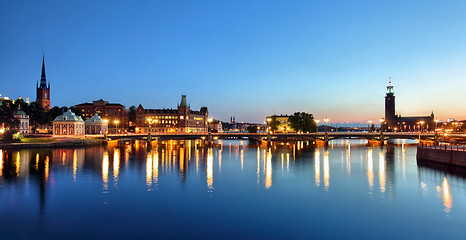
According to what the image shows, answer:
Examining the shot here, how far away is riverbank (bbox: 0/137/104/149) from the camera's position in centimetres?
9396

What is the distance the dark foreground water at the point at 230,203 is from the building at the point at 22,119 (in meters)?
79.7

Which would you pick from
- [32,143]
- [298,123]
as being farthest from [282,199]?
[298,123]

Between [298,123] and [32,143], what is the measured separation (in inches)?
4207

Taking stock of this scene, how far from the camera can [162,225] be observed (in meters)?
27.0

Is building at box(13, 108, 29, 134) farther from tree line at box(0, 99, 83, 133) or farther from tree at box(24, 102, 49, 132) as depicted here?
tree at box(24, 102, 49, 132)

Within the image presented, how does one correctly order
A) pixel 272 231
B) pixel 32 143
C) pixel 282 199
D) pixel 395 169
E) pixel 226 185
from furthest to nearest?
1. pixel 32 143
2. pixel 395 169
3. pixel 226 185
4. pixel 282 199
5. pixel 272 231

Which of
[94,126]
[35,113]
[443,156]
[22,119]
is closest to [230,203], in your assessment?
[443,156]

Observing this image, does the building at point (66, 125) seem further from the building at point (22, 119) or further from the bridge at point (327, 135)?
the bridge at point (327, 135)

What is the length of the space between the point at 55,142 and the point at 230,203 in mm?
87082

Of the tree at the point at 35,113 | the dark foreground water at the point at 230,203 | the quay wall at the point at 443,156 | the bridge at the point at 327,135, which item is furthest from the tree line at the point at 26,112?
the quay wall at the point at 443,156

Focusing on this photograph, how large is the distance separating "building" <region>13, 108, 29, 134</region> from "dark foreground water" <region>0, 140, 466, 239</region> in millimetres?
79749

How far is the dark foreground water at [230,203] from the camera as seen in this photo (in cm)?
2588

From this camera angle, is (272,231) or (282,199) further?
(282,199)

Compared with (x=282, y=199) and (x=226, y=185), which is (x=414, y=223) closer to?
(x=282, y=199)
